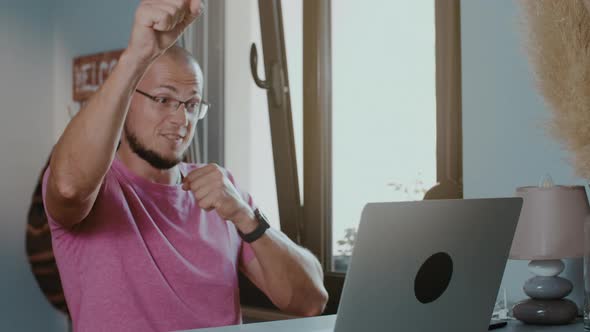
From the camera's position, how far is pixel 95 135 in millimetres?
1413

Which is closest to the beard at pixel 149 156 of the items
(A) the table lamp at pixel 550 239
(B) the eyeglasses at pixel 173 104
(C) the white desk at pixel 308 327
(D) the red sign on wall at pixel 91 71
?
(B) the eyeglasses at pixel 173 104

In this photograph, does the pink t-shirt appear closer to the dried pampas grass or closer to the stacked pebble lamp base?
the stacked pebble lamp base

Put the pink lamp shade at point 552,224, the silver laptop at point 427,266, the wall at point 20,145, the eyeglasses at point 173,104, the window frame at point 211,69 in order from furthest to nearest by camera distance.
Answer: the wall at point 20,145
the window frame at point 211,69
the eyeglasses at point 173,104
the pink lamp shade at point 552,224
the silver laptop at point 427,266

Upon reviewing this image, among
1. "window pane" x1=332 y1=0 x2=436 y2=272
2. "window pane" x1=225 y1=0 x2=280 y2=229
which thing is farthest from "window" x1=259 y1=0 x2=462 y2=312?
"window pane" x1=225 y1=0 x2=280 y2=229

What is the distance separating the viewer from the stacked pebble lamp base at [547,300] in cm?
135

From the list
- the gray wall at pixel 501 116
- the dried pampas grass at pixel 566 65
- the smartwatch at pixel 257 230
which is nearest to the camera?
the dried pampas grass at pixel 566 65

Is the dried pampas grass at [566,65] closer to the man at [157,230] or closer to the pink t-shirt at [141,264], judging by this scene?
the man at [157,230]

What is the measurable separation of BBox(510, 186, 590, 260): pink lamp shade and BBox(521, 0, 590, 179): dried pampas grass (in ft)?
0.42

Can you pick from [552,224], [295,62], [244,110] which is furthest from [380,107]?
[552,224]

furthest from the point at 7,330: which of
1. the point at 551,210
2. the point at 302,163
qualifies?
the point at 551,210

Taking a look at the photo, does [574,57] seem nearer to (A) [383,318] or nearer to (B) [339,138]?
(A) [383,318]

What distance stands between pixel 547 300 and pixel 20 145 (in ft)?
9.18

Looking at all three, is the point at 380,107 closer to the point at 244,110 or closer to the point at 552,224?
the point at 244,110

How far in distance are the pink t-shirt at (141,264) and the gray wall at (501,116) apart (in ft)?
2.37
